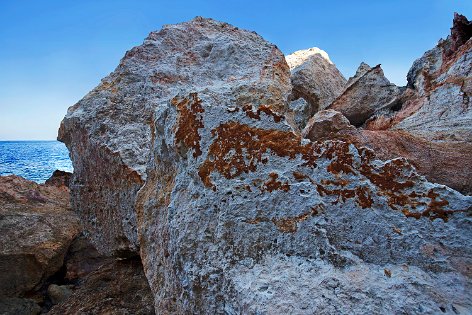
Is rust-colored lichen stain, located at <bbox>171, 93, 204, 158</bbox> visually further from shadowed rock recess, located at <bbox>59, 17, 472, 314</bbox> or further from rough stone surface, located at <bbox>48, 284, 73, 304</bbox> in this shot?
rough stone surface, located at <bbox>48, 284, 73, 304</bbox>

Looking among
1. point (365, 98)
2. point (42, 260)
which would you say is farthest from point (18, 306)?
point (365, 98)

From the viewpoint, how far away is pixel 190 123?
113 inches

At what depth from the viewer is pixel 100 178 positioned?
15.1 ft

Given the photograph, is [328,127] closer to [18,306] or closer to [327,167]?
[327,167]

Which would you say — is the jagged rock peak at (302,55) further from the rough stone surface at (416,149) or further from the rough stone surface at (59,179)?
the rough stone surface at (59,179)

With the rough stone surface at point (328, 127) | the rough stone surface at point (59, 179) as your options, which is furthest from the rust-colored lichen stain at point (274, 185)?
the rough stone surface at point (59, 179)

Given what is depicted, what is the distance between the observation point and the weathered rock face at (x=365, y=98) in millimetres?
7820

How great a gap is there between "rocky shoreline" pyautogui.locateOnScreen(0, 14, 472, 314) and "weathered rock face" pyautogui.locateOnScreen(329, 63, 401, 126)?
79.3 inches

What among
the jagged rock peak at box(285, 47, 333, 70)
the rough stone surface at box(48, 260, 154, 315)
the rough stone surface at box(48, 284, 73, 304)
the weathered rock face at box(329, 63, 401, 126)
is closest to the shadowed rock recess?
the rough stone surface at box(48, 260, 154, 315)

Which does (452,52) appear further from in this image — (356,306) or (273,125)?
(356,306)

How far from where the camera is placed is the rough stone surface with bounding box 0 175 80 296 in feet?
18.0

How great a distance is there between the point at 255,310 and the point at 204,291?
1.48ft

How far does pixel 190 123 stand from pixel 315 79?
22.5ft

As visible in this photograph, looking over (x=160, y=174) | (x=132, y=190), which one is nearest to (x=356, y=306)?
(x=160, y=174)
